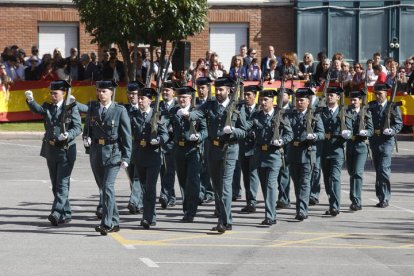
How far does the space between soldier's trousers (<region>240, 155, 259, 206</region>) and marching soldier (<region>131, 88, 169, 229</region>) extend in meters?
1.90

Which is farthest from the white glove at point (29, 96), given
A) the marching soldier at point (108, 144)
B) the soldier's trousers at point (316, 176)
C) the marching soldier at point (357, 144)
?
the marching soldier at point (357, 144)

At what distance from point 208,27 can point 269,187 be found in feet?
77.5

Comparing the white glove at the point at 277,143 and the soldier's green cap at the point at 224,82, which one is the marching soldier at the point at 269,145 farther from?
the soldier's green cap at the point at 224,82

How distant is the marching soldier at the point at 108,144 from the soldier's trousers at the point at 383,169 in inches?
199

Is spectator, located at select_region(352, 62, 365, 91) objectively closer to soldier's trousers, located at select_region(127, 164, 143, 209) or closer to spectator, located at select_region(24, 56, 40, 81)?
spectator, located at select_region(24, 56, 40, 81)

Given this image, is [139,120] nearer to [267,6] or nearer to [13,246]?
[13,246]

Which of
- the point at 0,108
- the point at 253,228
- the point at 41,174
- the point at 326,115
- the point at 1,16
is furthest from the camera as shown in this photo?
the point at 1,16

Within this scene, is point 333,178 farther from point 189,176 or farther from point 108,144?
point 108,144

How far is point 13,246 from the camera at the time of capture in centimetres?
1516

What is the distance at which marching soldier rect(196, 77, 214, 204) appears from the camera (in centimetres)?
1816

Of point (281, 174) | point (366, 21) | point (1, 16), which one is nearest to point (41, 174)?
point (281, 174)

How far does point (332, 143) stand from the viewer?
19.1m

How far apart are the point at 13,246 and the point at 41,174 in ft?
28.6

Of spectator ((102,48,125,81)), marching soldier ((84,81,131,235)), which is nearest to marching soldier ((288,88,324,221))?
marching soldier ((84,81,131,235))
